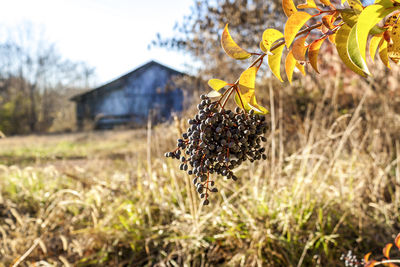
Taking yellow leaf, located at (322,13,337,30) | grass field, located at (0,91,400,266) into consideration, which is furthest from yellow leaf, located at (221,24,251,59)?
grass field, located at (0,91,400,266)

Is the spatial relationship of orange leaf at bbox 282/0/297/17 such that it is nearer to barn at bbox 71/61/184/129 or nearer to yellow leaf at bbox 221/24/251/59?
yellow leaf at bbox 221/24/251/59

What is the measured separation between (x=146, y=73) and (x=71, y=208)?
40.3ft

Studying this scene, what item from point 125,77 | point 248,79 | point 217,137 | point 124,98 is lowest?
point 217,137

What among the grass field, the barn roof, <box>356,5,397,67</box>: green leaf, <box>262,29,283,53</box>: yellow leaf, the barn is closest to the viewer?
<box>356,5,397,67</box>: green leaf

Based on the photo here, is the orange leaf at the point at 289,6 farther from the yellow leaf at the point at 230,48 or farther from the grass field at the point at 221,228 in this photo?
the grass field at the point at 221,228

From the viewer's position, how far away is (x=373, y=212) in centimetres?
244

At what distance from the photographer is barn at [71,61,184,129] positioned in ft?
46.9

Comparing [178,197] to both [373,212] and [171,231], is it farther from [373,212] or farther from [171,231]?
[373,212]

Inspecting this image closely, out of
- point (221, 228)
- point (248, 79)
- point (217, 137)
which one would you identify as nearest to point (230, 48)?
point (248, 79)

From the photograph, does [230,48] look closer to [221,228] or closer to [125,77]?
[221,228]

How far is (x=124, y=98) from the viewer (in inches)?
610

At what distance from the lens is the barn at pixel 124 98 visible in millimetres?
14297

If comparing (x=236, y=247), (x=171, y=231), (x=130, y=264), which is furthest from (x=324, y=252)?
(x=130, y=264)

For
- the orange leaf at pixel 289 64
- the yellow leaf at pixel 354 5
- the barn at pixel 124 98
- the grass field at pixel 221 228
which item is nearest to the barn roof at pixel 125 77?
the barn at pixel 124 98
